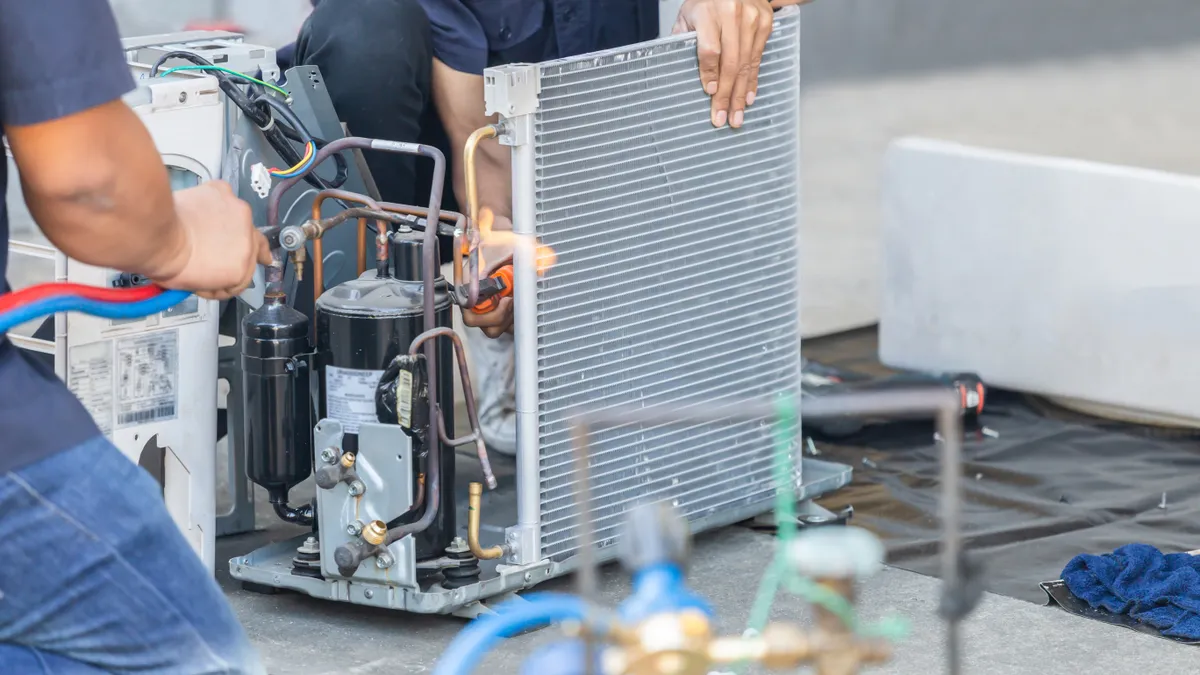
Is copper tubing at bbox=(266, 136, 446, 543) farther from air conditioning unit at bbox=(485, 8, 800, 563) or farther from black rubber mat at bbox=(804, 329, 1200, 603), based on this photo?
black rubber mat at bbox=(804, 329, 1200, 603)

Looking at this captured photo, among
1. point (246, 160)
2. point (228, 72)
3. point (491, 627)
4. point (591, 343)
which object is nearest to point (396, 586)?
point (591, 343)

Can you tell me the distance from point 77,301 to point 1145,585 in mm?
1998

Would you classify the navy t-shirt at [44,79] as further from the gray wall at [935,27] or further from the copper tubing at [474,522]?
the gray wall at [935,27]

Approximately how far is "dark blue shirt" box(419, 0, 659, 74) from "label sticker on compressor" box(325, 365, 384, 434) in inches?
35.2

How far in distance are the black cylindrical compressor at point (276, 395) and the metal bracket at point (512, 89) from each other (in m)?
0.50

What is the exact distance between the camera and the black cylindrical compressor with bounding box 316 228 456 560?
2.71 metres

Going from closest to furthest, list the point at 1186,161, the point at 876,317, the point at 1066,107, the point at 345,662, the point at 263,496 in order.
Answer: the point at 345,662 < the point at 263,496 < the point at 876,317 < the point at 1186,161 < the point at 1066,107

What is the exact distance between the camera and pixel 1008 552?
3174 millimetres

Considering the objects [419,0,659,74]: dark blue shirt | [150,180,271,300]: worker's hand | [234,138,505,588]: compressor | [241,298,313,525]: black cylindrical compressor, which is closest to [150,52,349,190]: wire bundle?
[234,138,505,588]: compressor

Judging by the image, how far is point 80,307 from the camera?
5.50 feet

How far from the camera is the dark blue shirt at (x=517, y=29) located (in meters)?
3.37

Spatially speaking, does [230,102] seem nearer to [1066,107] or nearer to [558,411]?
[558,411]

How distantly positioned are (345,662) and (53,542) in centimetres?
120

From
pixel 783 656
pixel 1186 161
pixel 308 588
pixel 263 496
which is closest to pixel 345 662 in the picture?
pixel 308 588
